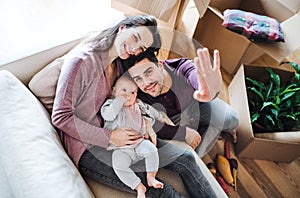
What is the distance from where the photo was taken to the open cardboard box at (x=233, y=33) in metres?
1.39

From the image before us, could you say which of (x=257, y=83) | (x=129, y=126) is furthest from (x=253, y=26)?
(x=129, y=126)

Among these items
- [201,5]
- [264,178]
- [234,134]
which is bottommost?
[264,178]

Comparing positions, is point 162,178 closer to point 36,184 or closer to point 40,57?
point 36,184

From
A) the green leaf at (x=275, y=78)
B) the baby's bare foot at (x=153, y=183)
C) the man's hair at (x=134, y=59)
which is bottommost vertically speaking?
the baby's bare foot at (x=153, y=183)

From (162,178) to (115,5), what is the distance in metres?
0.86

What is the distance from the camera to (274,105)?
4.22 ft

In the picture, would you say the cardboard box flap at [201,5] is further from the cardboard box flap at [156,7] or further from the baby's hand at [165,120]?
the baby's hand at [165,120]

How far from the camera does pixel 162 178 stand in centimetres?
90

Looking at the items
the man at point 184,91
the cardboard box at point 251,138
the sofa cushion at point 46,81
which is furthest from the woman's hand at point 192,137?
the sofa cushion at point 46,81

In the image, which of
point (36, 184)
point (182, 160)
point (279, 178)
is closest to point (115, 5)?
point (182, 160)

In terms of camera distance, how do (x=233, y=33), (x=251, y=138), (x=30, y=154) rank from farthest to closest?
(x=233, y=33), (x=251, y=138), (x=30, y=154)

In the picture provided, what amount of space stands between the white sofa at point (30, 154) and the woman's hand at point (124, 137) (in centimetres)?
14

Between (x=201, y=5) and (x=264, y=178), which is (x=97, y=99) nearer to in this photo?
(x=201, y=5)

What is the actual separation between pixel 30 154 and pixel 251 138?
929 mm
